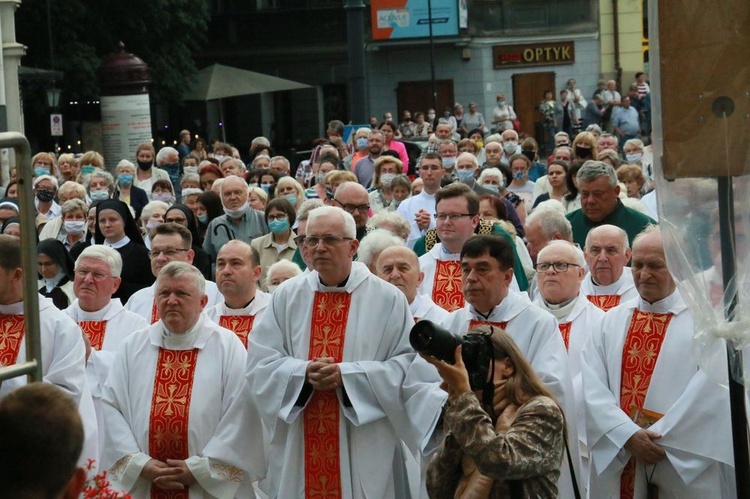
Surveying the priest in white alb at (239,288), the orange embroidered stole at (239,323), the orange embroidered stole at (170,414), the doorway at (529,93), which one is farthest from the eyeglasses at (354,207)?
the doorway at (529,93)

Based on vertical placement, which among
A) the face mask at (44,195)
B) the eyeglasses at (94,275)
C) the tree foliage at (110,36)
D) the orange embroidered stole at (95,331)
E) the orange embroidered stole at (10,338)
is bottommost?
the orange embroidered stole at (95,331)

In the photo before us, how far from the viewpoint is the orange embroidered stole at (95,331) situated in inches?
320

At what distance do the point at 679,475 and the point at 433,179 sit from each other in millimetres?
5682

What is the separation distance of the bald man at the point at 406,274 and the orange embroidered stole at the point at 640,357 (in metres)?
1.25

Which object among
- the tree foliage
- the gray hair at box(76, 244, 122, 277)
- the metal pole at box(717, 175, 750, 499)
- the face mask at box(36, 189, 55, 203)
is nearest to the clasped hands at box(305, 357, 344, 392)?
the gray hair at box(76, 244, 122, 277)

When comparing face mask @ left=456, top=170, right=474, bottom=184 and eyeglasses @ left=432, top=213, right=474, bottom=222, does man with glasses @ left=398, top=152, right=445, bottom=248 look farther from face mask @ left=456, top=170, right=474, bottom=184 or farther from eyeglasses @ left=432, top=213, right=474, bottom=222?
eyeglasses @ left=432, top=213, right=474, bottom=222

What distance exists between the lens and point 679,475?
6.58 meters

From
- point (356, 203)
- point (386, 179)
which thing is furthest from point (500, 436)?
point (386, 179)

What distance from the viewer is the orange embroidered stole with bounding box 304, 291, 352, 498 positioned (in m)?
6.99

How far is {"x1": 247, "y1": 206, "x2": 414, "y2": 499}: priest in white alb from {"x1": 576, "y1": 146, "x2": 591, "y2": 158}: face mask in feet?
22.5

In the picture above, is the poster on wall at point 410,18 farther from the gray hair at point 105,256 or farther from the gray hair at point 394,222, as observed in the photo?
the gray hair at point 105,256

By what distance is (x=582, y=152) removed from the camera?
13680mm

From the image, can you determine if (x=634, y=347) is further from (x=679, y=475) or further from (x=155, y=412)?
(x=155, y=412)

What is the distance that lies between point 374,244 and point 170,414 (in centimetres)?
193
